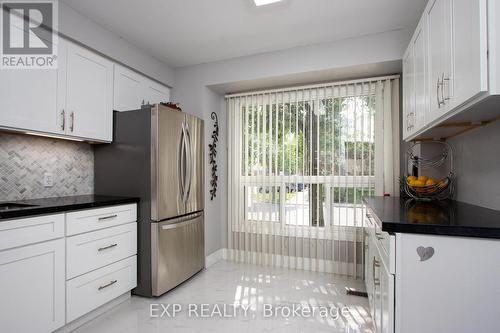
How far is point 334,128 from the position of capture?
2.90 metres

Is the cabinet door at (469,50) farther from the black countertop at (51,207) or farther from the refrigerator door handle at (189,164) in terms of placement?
the black countertop at (51,207)

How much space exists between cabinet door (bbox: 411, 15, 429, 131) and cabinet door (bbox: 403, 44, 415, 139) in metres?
0.07

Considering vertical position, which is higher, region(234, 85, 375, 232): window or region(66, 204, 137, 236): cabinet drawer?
region(234, 85, 375, 232): window

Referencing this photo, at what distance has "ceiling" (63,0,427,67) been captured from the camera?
2.04 meters

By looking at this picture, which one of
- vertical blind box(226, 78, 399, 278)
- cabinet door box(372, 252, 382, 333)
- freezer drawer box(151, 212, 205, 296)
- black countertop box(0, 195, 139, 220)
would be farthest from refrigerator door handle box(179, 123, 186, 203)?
cabinet door box(372, 252, 382, 333)

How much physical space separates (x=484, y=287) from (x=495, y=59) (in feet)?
2.92

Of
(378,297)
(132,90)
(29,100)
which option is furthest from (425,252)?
(132,90)

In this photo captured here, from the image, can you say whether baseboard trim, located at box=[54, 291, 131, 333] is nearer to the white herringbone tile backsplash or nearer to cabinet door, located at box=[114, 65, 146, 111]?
the white herringbone tile backsplash

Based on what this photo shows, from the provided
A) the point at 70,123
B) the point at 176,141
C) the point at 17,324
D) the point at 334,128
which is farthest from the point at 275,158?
the point at 17,324

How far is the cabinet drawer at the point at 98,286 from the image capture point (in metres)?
1.77

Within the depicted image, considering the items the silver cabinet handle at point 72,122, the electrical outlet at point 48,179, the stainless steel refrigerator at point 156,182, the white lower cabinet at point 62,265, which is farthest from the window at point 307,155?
the electrical outlet at point 48,179

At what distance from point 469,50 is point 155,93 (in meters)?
2.92

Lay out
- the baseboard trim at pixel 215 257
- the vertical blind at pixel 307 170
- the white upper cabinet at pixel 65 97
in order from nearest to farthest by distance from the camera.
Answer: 1. the white upper cabinet at pixel 65 97
2. the vertical blind at pixel 307 170
3. the baseboard trim at pixel 215 257

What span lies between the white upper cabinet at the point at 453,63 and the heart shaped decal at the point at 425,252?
25.5 inches
